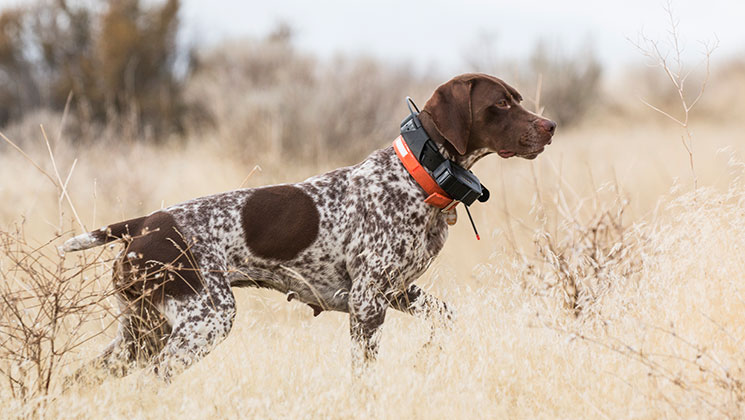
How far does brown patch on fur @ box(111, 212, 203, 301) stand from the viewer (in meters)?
3.13

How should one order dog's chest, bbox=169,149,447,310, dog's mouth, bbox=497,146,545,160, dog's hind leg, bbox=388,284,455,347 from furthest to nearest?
dog's hind leg, bbox=388,284,455,347, dog's mouth, bbox=497,146,545,160, dog's chest, bbox=169,149,447,310

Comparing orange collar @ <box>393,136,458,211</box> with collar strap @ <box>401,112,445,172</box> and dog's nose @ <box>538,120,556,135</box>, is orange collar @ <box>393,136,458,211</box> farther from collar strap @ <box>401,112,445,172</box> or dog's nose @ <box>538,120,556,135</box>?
dog's nose @ <box>538,120,556,135</box>

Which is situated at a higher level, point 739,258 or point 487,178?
point 739,258

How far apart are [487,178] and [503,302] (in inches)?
211

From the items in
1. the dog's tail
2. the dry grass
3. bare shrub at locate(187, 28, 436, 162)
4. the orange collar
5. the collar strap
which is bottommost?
bare shrub at locate(187, 28, 436, 162)

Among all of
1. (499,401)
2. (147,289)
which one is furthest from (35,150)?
(499,401)

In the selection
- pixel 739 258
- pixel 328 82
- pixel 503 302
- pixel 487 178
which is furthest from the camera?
pixel 328 82

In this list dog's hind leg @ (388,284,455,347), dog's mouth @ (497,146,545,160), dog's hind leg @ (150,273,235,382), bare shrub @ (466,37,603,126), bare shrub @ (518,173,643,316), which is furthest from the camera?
bare shrub @ (466,37,603,126)

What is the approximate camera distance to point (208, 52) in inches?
723

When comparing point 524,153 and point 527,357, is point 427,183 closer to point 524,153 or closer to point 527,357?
point 524,153

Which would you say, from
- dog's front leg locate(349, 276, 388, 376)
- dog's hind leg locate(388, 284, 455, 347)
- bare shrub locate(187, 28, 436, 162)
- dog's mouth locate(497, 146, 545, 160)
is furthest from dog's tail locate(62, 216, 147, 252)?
bare shrub locate(187, 28, 436, 162)

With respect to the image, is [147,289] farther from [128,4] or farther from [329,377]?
[128,4]

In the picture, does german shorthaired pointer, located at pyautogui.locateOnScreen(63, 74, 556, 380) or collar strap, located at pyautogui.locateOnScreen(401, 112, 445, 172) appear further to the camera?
collar strap, located at pyautogui.locateOnScreen(401, 112, 445, 172)

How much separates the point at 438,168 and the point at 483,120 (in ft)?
1.04
